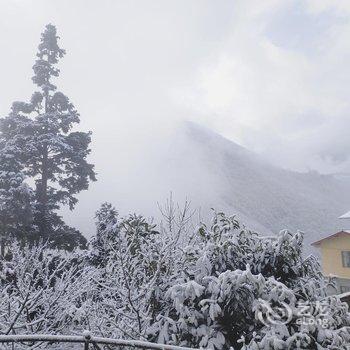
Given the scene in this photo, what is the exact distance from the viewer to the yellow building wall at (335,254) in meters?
28.8

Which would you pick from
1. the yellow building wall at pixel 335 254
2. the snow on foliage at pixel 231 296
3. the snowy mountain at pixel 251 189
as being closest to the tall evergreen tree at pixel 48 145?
the snow on foliage at pixel 231 296

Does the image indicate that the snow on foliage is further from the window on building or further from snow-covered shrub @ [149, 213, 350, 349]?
the window on building

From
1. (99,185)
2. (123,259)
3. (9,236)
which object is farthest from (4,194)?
(99,185)

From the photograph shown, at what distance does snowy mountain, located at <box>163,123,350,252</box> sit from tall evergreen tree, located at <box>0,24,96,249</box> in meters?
53.6

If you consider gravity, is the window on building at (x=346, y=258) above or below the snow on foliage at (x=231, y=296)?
above

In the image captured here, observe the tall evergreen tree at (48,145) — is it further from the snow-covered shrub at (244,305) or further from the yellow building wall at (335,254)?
the yellow building wall at (335,254)

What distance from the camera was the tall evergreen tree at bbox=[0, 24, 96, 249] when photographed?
711 inches

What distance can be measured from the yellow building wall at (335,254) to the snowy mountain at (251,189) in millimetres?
41703

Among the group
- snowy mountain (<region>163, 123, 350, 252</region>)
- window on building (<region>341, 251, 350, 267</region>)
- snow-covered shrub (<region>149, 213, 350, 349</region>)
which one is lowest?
snow-covered shrub (<region>149, 213, 350, 349</region>)

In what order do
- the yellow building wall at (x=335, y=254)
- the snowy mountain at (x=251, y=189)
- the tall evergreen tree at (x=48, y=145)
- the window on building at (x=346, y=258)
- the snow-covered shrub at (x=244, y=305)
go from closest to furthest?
the snow-covered shrub at (x=244, y=305)
the tall evergreen tree at (x=48, y=145)
the window on building at (x=346, y=258)
the yellow building wall at (x=335, y=254)
the snowy mountain at (x=251, y=189)

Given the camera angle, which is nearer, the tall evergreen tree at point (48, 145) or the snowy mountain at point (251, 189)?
the tall evergreen tree at point (48, 145)

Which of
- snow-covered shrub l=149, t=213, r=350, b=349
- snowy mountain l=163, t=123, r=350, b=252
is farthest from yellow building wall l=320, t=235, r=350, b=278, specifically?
snowy mountain l=163, t=123, r=350, b=252

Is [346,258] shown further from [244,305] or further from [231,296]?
[231,296]

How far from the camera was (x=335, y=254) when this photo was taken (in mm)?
29438
